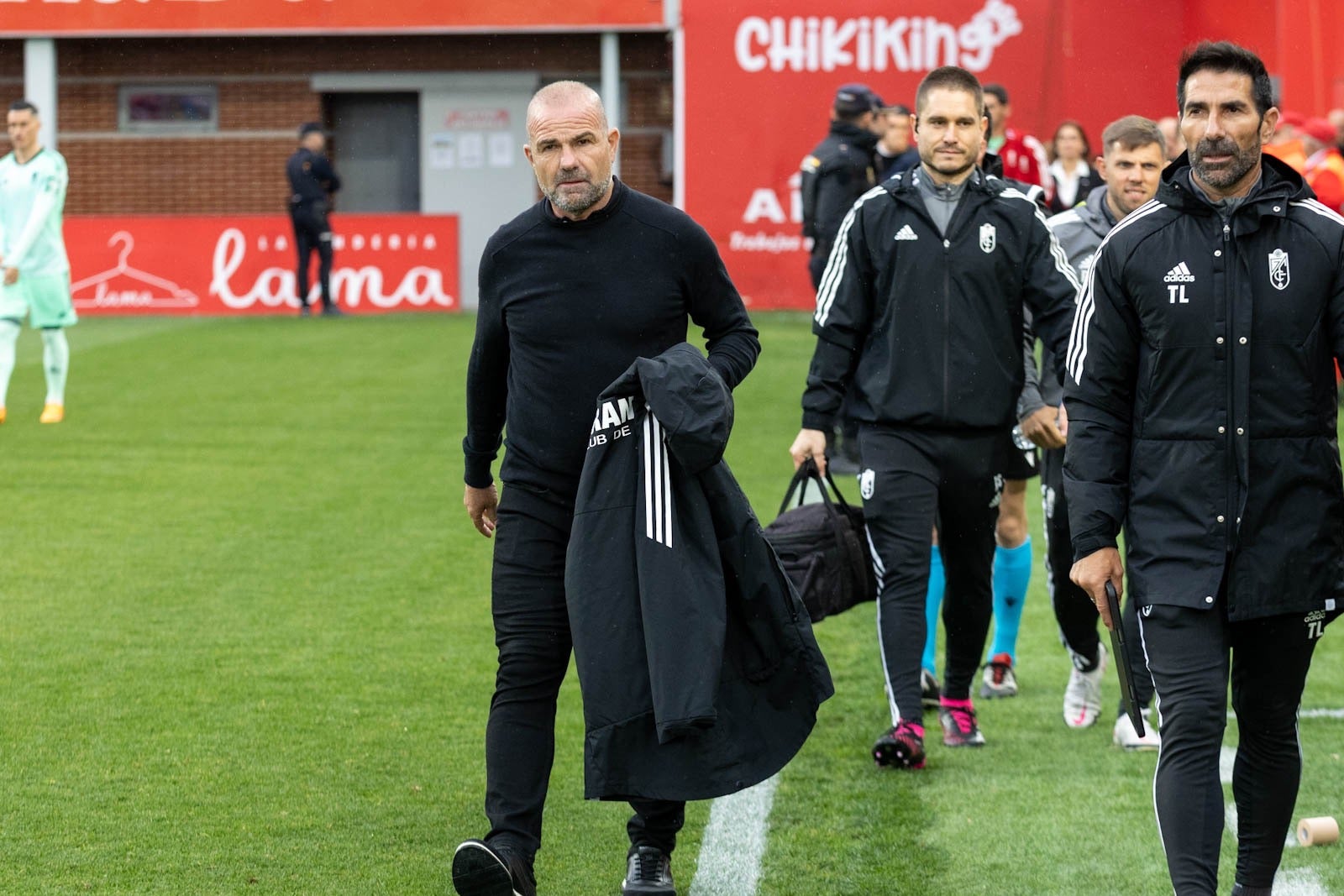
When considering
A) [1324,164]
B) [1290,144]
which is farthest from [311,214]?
[1324,164]

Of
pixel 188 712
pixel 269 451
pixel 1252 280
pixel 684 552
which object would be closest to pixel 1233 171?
pixel 1252 280

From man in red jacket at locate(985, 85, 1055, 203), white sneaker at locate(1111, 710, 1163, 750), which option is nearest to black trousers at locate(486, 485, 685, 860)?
white sneaker at locate(1111, 710, 1163, 750)

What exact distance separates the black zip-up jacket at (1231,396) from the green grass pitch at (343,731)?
44.0 inches

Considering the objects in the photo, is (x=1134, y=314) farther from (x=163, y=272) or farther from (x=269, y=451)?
(x=163, y=272)

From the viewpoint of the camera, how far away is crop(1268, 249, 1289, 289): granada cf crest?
3770 millimetres

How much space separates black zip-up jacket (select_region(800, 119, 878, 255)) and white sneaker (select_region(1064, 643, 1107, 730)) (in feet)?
21.4

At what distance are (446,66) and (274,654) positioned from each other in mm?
20773

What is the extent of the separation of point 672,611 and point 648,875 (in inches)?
29.0

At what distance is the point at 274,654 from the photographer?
23.0ft

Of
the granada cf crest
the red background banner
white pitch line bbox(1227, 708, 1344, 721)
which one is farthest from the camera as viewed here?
the red background banner

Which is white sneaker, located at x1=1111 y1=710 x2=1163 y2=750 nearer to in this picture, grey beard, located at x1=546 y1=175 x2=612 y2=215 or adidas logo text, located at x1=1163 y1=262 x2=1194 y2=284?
adidas logo text, located at x1=1163 y1=262 x2=1194 y2=284

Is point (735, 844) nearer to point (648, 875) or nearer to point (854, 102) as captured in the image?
A: point (648, 875)

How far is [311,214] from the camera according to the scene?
72.0 feet

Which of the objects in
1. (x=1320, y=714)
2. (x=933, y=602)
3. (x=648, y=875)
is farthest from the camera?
(x=933, y=602)
